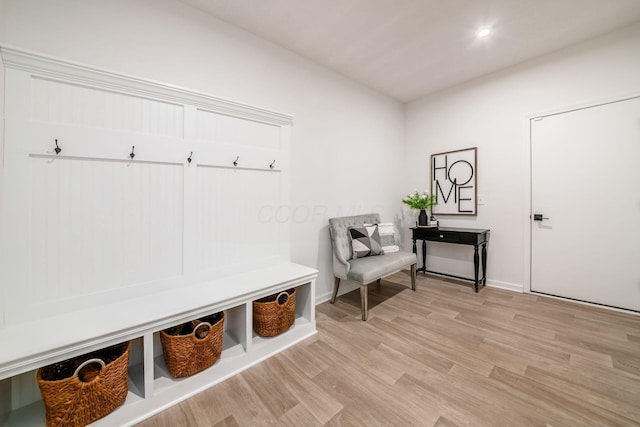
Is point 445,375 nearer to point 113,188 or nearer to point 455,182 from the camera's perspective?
point 113,188

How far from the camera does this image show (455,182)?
3436mm

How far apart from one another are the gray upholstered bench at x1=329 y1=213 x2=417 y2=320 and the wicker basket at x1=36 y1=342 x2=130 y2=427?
5.76ft

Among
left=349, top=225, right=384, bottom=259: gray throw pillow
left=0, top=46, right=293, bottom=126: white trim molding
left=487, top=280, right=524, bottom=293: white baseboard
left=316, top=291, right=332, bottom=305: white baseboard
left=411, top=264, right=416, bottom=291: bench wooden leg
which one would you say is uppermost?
left=0, top=46, right=293, bottom=126: white trim molding

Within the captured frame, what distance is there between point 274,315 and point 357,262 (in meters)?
1.07

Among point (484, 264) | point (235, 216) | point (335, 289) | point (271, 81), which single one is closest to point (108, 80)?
point (235, 216)

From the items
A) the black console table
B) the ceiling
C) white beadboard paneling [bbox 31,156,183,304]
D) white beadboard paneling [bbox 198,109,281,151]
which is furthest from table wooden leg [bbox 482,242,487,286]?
white beadboard paneling [bbox 31,156,183,304]

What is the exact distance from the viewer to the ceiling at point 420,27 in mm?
1961

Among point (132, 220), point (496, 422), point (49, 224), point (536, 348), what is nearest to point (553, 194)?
point (536, 348)

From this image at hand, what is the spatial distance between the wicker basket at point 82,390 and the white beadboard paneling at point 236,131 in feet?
4.88

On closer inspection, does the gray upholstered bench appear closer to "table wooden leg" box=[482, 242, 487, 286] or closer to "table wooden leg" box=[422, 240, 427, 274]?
"table wooden leg" box=[422, 240, 427, 274]

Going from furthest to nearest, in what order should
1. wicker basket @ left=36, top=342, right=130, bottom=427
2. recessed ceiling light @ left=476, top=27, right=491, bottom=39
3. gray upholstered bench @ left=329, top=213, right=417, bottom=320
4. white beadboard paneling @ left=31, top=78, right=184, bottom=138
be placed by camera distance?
gray upholstered bench @ left=329, top=213, right=417, bottom=320 → recessed ceiling light @ left=476, top=27, right=491, bottom=39 → white beadboard paneling @ left=31, top=78, right=184, bottom=138 → wicker basket @ left=36, top=342, right=130, bottom=427

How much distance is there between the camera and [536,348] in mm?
1864

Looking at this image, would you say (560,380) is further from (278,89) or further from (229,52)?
(229,52)

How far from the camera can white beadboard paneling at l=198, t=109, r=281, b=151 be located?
6.25 ft
